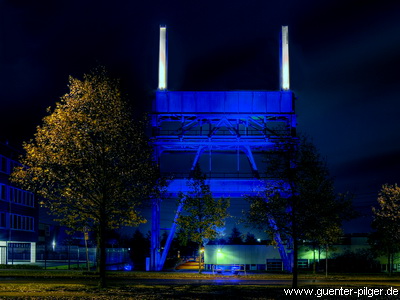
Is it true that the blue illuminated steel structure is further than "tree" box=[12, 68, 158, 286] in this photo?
Yes

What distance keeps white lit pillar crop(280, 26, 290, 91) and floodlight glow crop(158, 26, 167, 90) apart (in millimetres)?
12290

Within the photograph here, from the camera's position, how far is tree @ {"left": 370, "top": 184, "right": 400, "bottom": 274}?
153ft

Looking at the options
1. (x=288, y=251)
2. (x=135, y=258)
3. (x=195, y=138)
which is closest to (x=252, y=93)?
(x=195, y=138)

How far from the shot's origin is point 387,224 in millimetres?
49594

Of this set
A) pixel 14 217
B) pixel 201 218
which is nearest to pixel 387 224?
pixel 201 218

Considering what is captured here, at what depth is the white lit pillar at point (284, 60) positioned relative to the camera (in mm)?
59906

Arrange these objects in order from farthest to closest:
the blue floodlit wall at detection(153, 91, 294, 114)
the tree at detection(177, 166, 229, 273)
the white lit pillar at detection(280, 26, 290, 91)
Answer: the white lit pillar at detection(280, 26, 290, 91), the blue floodlit wall at detection(153, 91, 294, 114), the tree at detection(177, 166, 229, 273)

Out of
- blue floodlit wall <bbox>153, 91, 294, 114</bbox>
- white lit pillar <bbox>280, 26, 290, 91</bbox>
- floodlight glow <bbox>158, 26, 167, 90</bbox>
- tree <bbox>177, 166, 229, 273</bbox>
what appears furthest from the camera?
white lit pillar <bbox>280, 26, 290, 91</bbox>

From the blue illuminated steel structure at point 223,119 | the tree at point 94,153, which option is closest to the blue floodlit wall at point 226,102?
the blue illuminated steel structure at point 223,119

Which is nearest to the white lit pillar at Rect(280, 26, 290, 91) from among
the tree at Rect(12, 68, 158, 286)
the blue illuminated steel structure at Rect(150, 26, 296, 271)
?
the blue illuminated steel structure at Rect(150, 26, 296, 271)

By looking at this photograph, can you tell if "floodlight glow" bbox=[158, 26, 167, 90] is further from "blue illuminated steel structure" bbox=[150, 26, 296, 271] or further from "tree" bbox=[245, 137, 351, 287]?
"tree" bbox=[245, 137, 351, 287]

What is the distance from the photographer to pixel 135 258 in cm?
8900

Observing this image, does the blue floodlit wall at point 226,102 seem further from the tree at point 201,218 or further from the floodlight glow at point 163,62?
the tree at point 201,218

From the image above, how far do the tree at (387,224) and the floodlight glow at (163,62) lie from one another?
24.0m
